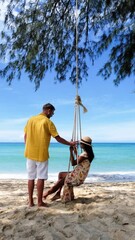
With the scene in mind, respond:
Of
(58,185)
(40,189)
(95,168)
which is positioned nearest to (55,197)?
(58,185)

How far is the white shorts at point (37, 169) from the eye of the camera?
3.42m

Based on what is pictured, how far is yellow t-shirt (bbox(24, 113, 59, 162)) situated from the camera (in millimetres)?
3424

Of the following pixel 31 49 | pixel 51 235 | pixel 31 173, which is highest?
pixel 31 49

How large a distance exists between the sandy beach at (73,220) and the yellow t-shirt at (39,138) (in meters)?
0.53

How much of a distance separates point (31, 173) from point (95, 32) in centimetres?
332

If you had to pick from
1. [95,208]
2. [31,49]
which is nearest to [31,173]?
[95,208]

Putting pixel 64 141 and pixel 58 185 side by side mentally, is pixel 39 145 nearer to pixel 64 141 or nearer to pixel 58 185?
pixel 64 141

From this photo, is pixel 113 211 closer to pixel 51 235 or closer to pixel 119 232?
pixel 119 232

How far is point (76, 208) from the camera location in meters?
3.43

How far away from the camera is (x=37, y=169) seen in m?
3.44

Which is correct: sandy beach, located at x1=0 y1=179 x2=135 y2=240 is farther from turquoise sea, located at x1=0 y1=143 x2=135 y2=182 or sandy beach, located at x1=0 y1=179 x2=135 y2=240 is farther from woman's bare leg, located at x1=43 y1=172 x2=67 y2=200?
turquoise sea, located at x1=0 y1=143 x2=135 y2=182

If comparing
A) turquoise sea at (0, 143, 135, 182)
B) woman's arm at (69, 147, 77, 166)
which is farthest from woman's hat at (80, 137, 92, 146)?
turquoise sea at (0, 143, 135, 182)

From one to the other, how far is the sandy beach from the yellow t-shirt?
0.53 metres

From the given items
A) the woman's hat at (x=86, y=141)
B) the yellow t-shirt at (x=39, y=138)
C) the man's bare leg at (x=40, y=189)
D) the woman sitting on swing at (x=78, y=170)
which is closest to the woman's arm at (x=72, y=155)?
the woman sitting on swing at (x=78, y=170)
